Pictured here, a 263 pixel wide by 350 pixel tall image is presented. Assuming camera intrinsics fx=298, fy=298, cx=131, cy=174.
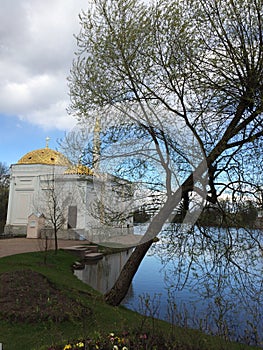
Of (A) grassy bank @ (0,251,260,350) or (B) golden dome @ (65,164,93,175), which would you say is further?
(B) golden dome @ (65,164,93,175)

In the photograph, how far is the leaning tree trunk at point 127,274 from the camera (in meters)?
4.19

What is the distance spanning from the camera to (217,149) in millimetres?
2896

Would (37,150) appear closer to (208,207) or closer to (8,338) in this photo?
(8,338)

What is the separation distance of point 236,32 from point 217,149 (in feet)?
3.87

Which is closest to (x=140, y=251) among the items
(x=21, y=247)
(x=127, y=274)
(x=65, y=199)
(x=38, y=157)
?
(x=127, y=274)

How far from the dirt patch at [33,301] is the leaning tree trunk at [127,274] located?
1.49 feet

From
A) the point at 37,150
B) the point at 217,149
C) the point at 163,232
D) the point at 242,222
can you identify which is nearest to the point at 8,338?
the point at 163,232

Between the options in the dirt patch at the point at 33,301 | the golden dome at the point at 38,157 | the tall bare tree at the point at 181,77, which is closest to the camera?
the tall bare tree at the point at 181,77

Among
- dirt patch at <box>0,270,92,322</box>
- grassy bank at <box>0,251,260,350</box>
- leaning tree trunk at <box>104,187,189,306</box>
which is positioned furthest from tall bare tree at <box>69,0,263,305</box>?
dirt patch at <box>0,270,92,322</box>

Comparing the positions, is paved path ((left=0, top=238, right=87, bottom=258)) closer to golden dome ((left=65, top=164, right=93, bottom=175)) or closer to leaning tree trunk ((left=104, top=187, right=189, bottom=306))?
leaning tree trunk ((left=104, top=187, right=189, bottom=306))

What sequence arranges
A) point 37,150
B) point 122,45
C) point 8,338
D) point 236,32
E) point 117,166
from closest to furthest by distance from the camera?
point 117,166
point 236,32
point 122,45
point 8,338
point 37,150

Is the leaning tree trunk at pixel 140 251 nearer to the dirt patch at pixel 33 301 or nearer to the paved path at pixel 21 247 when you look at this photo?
the dirt patch at pixel 33 301

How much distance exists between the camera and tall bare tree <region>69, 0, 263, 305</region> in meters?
2.82

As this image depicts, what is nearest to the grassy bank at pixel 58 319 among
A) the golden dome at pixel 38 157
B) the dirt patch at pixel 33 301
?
the dirt patch at pixel 33 301
